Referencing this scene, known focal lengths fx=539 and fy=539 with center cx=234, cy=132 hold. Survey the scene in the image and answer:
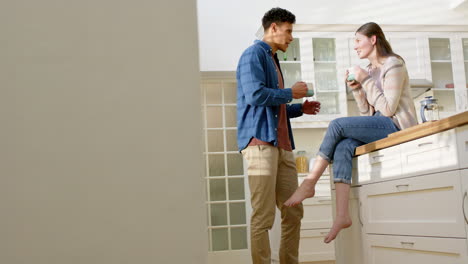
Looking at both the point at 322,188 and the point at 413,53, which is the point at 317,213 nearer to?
the point at 322,188

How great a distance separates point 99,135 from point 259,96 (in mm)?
1456

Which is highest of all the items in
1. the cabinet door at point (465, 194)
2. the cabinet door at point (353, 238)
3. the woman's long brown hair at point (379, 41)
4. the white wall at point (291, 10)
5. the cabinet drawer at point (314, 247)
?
the white wall at point (291, 10)

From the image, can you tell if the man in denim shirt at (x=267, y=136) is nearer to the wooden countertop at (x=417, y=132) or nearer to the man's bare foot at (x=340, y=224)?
the man's bare foot at (x=340, y=224)

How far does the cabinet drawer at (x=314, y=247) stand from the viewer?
4.29 meters

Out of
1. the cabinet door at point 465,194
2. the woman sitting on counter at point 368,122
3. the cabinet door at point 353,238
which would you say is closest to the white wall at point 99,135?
the cabinet door at point 465,194

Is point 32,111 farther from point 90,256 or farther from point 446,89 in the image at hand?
point 446,89

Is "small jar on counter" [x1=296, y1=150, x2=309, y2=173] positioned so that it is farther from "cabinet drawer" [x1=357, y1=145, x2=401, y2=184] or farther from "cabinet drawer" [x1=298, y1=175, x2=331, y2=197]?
"cabinet drawer" [x1=357, y1=145, x2=401, y2=184]

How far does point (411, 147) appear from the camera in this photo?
6.86 feet

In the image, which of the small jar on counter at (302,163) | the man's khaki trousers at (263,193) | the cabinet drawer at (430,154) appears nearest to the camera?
the cabinet drawer at (430,154)

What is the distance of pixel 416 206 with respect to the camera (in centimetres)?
200

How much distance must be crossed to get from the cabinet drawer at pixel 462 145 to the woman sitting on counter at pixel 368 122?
62 centimetres

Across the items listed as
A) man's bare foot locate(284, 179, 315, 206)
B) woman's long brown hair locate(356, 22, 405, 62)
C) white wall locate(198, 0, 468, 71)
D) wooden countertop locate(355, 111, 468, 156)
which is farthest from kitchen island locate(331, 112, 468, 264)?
white wall locate(198, 0, 468, 71)

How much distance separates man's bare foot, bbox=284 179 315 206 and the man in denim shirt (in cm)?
8

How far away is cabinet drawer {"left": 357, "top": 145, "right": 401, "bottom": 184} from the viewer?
86.3 inches
